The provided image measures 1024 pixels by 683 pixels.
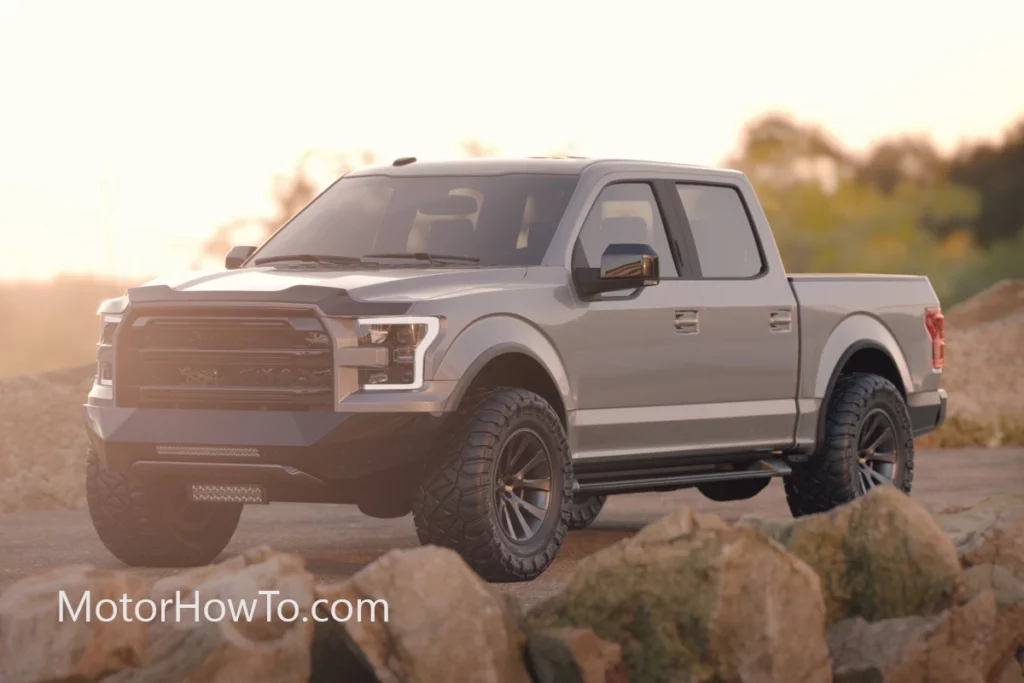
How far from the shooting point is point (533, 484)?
9859mm

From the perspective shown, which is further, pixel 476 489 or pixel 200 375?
pixel 200 375

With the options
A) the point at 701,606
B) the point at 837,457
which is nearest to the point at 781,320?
the point at 837,457

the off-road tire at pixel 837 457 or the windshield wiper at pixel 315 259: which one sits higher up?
the windshield wiper at pixel 315 259

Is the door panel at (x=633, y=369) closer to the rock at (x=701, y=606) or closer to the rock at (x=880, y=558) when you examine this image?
the rock at (x=880, y=558)

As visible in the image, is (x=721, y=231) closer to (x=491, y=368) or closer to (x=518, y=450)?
(x=491, y=368)

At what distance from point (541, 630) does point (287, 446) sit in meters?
2.17

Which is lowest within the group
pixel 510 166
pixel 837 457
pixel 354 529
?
pixel 354 529

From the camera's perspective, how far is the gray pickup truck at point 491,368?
9391 mm

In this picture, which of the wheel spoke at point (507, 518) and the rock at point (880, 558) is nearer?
Answer: the rock at point (880, 558)

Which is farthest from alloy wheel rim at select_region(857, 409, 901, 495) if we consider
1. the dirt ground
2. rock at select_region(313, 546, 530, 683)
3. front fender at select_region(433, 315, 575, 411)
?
rock at select_region(313, 546, 530, 683)

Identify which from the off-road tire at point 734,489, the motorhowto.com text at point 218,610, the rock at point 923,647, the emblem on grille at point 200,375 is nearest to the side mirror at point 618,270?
the emblem on grille at point 200,375

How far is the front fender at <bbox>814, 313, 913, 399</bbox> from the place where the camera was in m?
12.3

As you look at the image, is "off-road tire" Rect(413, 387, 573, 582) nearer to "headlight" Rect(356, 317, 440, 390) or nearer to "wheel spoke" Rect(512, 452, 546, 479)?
"wheel spoke" Rect(512, 452, 546, 479)

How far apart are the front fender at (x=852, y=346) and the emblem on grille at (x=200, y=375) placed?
3936 mm
